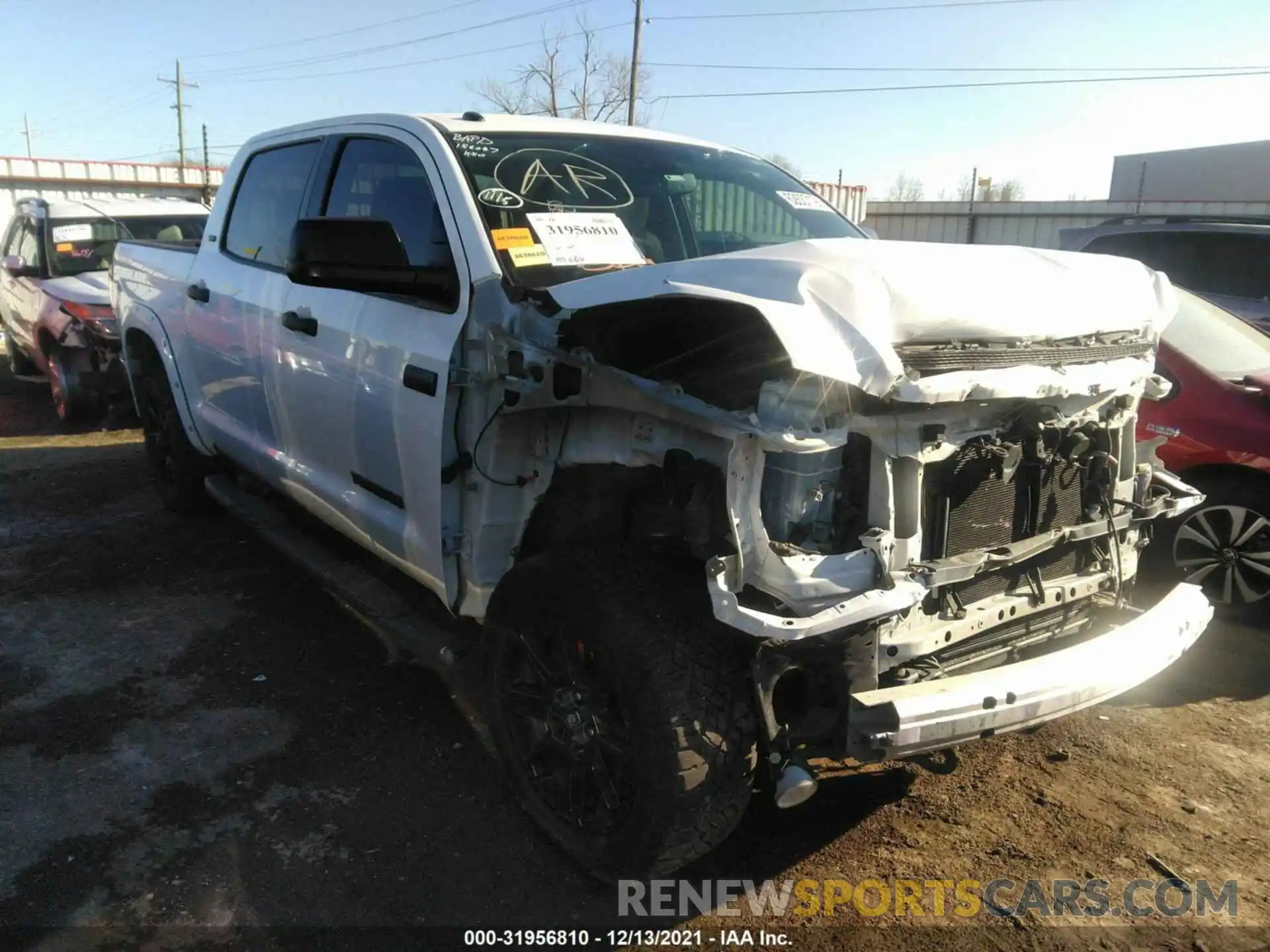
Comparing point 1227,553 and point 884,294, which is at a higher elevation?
point 884,294

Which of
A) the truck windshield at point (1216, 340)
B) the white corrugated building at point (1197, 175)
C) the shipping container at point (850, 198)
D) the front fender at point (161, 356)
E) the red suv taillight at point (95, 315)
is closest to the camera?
the truck windshield at point (1216, 340)

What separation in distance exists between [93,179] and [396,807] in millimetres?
28657

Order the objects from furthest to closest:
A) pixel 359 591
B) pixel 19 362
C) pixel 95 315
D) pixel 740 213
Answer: pixel 19 362
pixel 95 315
pixel 740 213
pixel 359 591

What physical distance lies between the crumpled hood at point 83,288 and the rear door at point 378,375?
518 centimetres

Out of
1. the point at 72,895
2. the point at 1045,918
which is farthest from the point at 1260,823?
the point at 72,895

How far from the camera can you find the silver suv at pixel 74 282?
8016 millimetres

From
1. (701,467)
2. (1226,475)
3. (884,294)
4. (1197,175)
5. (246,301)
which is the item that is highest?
(1197,175)

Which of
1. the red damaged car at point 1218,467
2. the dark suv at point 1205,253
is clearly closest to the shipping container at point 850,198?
the dark suv at point 1205,253

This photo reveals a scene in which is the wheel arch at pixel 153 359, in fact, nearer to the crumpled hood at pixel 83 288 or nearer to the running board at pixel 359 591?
the running board at pixel 359 591

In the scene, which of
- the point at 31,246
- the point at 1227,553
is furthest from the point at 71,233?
the point at 1227,553

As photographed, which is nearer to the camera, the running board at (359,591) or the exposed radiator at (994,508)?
the exposed radiator at (994,508)

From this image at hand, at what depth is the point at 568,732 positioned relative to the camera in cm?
265

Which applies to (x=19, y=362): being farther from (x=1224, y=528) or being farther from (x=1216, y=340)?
(x=1224, y=528)

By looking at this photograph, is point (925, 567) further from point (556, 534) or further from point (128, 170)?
point (128, 170)
